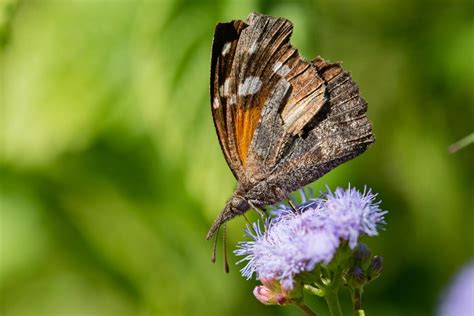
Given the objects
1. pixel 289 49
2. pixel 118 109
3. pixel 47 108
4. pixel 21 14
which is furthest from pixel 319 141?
pixel 21 14

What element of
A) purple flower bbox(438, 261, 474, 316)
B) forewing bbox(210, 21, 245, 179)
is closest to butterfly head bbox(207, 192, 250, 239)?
forewing bbox(210, 21, 245, 179)

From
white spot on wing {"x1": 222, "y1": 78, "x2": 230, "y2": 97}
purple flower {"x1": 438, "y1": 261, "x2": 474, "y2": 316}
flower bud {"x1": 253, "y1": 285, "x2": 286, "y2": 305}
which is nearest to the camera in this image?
flower bud {"x1": 253, "y1": 285, "x2": 286, "y2": 305}

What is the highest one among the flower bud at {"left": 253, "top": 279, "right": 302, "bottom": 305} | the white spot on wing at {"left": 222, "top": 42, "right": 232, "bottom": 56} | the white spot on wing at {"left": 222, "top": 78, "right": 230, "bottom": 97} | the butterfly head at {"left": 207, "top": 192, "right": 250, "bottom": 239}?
the white spot on wing at {"left": 222, "top": 42, "right": 232, "bottom": 56}

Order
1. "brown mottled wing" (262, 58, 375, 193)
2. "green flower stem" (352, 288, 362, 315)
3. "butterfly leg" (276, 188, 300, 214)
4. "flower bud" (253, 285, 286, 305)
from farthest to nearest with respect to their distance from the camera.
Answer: "brown mottled wing" (262, 58, 375, 193)
"butterfly leg" (276, 188, 300, 214)
"flower bud" (253, 285, 286, 305)
"green flower stem" (352, 288, 362, 315)

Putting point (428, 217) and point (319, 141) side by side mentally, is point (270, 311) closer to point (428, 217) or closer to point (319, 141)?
point (428, 217)

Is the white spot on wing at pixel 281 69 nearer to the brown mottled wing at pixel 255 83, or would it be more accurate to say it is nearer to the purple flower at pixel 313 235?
the brown mottled wing at pixel 255 83

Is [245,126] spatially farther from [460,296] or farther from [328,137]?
[460,296]

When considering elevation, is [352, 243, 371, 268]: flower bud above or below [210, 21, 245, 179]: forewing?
below

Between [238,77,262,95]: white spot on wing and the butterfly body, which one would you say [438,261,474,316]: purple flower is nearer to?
the butterfly body
